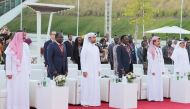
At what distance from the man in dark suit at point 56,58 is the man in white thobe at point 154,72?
2.74 meters

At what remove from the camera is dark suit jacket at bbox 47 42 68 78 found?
363 inches

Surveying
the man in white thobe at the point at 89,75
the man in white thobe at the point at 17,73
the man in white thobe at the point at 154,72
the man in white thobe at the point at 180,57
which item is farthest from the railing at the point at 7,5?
the man in white thobe at the point at 17,73

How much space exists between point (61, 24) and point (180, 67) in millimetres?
27158

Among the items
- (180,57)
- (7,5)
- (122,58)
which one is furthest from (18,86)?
(7,5)

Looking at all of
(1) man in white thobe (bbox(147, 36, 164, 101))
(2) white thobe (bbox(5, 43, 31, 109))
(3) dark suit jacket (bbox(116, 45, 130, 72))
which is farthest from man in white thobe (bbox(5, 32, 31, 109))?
(1) man in white thobe (bbox(147, 36, 164, 101))

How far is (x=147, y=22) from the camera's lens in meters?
29.7

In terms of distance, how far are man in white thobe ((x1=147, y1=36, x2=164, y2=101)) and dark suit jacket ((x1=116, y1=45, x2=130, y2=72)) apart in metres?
1.21

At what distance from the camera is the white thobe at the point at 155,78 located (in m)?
11.3

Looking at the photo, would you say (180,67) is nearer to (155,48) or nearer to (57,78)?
(155,48)

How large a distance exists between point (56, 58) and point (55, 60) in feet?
0.14

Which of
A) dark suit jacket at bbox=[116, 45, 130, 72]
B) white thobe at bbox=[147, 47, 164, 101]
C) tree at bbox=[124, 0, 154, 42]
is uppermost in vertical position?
tree at bbox=[124, 0, 154, 42]

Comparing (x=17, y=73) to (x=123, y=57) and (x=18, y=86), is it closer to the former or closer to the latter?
(x=18, y=86)

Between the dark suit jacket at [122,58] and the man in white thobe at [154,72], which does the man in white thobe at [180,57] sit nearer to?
the man in white thobe at [154,72]

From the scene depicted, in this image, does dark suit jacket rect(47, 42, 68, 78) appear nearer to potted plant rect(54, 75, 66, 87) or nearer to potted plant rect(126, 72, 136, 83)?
potted plant rect(54, 75, 66, 87)
